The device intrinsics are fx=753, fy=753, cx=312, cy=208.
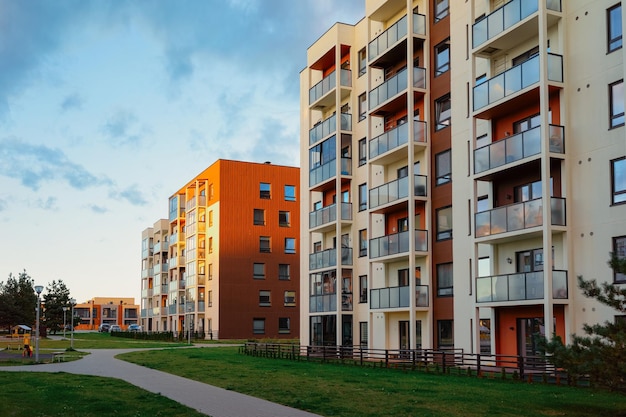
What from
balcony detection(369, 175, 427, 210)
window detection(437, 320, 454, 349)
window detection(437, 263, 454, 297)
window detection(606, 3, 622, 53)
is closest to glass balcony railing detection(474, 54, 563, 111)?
window detection(606, 3, 622, 53)

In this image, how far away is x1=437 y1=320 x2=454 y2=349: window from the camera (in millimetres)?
34156

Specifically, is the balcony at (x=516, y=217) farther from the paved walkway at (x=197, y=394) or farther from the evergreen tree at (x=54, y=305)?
the evergreen tree at (x=54, y=305)

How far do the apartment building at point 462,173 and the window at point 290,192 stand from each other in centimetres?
3072

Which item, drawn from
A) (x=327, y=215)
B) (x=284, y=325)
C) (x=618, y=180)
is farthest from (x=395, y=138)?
(x=284, y=325)

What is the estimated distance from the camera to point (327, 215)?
45.4 meters

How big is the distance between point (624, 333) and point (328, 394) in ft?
27.1

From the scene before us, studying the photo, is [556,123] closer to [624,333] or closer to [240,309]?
[624,333]

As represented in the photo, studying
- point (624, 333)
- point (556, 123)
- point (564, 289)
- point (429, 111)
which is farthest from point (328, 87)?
point (624, 333)

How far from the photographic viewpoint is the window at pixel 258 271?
256ft

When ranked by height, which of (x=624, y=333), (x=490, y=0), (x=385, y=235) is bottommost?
(x=624, y=333)

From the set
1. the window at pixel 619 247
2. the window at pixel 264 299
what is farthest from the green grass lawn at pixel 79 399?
the window at pixel 264 299

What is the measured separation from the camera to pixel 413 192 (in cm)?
3575

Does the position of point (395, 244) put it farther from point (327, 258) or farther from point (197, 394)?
point (197, 394)

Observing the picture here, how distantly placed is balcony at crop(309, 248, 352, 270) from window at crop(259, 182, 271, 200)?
1301 inches
